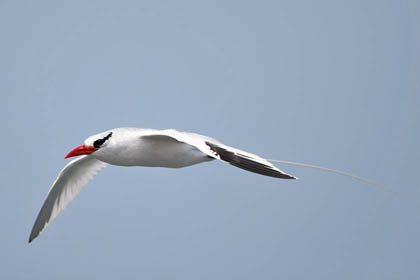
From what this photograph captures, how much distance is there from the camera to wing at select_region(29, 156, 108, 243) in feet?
25.6

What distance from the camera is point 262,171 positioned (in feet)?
17.7

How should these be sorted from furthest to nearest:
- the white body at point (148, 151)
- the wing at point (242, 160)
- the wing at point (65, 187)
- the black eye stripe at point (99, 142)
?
the wing at point (65, 187)
the black eye stripe at point (99, 142)
the white body at point (148, 151)
the wing at point (242, 160)

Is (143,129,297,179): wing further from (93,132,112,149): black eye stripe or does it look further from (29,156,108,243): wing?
(29,156,108,243): wing

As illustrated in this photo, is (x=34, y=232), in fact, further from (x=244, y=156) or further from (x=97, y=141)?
(x=244, y=156)

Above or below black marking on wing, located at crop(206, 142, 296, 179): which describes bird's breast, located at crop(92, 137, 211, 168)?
below

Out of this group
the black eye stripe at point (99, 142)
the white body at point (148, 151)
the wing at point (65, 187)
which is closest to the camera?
the white body at point (148, 151)

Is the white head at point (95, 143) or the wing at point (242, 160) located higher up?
the wing at point (242, 160)

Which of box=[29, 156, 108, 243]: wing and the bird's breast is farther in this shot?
box=[29, 156, 108, 243]: wing

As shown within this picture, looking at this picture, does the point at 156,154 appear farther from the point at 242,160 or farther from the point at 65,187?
the point at 65,187

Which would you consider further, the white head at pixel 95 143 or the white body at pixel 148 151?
the white head at pixel 95 143

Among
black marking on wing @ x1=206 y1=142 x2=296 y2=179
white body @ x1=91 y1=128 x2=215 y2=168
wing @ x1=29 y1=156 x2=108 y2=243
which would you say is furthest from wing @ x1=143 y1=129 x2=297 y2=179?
wing @ x1=29 y1=156 x2=108 y2=243

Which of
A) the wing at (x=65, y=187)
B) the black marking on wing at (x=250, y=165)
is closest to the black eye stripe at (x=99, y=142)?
the wing at (x=65, y=187)

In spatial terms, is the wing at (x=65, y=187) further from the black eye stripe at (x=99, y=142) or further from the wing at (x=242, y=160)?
the wing at (x=242, y=160)

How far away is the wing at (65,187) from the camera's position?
7789mm
